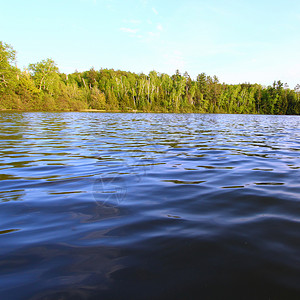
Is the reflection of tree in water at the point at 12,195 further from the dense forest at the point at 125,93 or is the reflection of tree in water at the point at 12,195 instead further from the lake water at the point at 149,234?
the dense forest at the point at 125,93

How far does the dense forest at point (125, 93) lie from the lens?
55875 millimetres

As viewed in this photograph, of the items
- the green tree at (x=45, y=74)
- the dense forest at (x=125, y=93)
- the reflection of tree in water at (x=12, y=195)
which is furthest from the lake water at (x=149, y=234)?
the green tree at (x=45, y=74)

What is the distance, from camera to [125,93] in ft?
289

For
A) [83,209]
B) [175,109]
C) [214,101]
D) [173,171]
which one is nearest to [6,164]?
[83,209]

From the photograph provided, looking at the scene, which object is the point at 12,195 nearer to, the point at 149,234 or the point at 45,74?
the point at 149,234

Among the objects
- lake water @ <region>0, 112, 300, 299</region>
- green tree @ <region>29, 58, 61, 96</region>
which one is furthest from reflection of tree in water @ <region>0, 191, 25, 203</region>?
green tree @ <region>29, 58, 61, 96</region>

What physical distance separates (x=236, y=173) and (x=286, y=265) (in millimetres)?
3115

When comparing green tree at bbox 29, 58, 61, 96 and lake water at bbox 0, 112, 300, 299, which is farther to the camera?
green tree at bbox 29, 58, 61, 96

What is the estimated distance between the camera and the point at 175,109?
3492 inches

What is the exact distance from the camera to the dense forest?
183 feet

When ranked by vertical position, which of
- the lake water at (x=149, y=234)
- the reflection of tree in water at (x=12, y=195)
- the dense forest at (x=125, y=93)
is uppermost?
the dense forest at (x=125, y=93)

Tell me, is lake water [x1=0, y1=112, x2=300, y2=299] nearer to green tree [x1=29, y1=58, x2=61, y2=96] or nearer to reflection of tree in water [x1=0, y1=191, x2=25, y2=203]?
reflection of tree in water [x1=0, y1=191, x2=25, y2=203]

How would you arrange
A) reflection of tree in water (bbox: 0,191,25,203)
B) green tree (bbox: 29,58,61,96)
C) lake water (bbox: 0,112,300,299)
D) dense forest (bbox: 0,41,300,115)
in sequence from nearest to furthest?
lake water (bbox: 0,112,300,299)
reflection of tree in water (bbox: 0,191,25,203)
dense forest (bbox: 0,41,300,115)
green tree (bbox: 29,58,61,96)

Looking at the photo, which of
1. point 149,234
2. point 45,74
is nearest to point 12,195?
point 149,234
